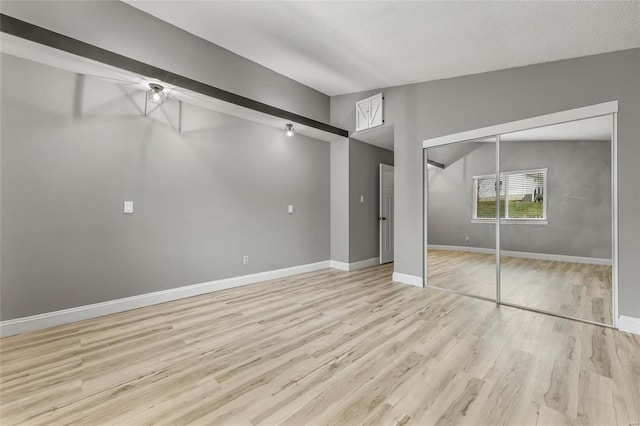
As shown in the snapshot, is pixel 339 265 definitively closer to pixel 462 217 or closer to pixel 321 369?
pixel 462 217

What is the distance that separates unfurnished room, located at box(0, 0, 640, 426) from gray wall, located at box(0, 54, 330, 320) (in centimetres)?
2

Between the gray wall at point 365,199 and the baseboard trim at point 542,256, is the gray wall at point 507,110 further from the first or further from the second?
the gray wall at point 365,199

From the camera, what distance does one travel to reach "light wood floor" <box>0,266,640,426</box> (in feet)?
5.35

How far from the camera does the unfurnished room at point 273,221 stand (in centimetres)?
189

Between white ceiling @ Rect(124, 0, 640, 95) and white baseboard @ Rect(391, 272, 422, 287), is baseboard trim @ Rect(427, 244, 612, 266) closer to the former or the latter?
white baseboard @ Rect(391, 272, 422, 287)

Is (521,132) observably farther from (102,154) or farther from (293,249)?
(102,154)

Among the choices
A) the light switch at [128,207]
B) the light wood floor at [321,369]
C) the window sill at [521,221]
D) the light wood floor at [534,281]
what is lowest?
the light wood floor at [321,369]

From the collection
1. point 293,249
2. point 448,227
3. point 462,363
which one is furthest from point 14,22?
point 448,227

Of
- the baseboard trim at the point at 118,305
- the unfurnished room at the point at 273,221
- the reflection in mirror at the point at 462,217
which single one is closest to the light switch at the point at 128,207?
the unfurnished room at the point at 273,221

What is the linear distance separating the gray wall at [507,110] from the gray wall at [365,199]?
75cm

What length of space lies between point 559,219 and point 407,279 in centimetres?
217

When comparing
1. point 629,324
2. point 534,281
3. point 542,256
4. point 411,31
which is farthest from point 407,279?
point 411,31

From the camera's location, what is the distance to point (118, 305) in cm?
318

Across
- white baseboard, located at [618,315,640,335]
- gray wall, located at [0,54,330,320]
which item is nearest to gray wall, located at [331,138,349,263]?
gray wall, located at [0,54,330,320]
